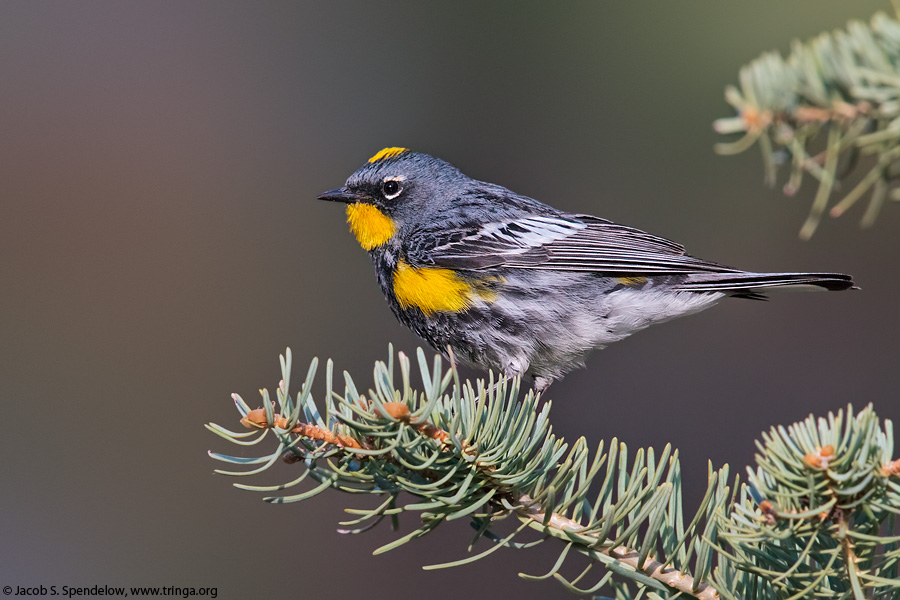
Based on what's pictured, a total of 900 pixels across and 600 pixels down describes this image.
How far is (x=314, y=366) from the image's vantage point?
1.67m

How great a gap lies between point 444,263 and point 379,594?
231 cm

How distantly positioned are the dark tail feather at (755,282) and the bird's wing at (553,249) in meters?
0.06

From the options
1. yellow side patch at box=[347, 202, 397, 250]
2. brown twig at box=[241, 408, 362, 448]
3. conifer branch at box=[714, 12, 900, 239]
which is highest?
yellow side patch at box=[347, 202, 397, 250]

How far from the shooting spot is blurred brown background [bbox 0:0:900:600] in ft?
16.6

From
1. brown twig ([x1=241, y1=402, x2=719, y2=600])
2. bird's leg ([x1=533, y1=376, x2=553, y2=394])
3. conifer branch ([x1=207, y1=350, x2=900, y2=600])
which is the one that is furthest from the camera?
bird's leg ([x1=533, y1=376, x2=553, y2=394])

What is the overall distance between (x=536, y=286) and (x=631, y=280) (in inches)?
16.4

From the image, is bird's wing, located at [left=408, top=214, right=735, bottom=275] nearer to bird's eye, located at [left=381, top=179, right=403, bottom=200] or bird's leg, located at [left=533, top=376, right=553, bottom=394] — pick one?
bird's eye, located at [left=381, top=179, right=403, bottom=200]

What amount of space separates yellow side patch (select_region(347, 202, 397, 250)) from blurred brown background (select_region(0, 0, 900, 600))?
57.1 inches

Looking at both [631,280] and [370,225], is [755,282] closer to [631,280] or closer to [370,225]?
[631,280]

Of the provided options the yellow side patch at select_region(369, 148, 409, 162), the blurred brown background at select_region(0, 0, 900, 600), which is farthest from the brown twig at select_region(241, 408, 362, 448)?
the blurred brown background at select_region(0, 0, 900, 600)

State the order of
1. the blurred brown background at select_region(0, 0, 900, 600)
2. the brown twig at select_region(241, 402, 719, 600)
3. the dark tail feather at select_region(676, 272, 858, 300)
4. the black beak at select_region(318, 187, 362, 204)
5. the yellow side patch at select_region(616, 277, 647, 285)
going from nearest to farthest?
the brown twig at select_region(241, 402, 719, 600) < the dark tail feather at select_region(676, 272, 858, 300) < the yellow side patch at select_region(616, 277, 647, 285) < the black beak at select_region(318, 187, 362, 204) < the blurred brown background at select_region(0, 0, 900, 600)

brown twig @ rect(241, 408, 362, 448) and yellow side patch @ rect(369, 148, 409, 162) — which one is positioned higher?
yellow side patch @ rect(369, 148, 409, 162)

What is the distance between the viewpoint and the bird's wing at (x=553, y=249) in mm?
3553

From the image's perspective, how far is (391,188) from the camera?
4.03 metres
